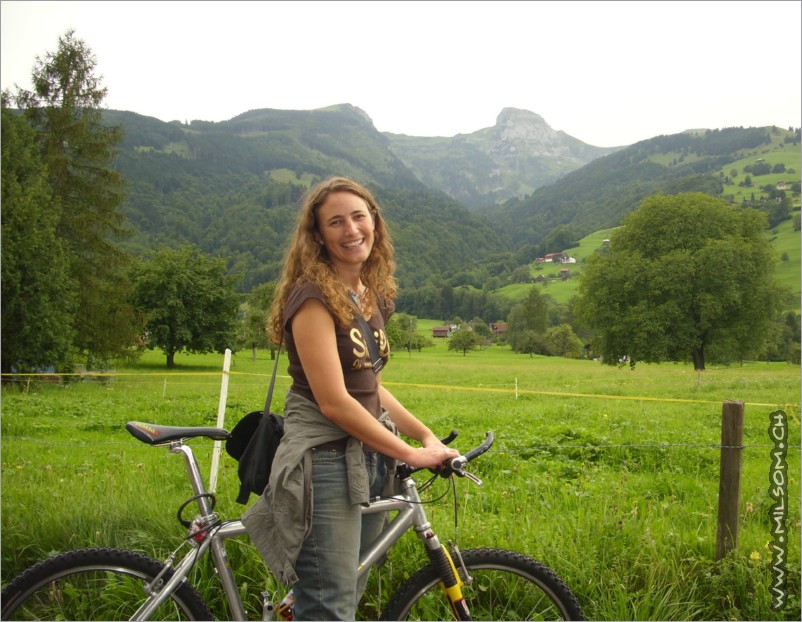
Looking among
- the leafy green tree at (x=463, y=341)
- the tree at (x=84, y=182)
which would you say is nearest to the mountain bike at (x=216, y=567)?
the tree at (x=84, y=182)

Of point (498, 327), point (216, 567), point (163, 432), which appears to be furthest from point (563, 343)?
point (163, 432)

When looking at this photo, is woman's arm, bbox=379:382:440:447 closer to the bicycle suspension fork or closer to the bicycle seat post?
the bicycle suspension fork

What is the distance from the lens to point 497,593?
320 cm

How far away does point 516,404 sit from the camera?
15.7 m

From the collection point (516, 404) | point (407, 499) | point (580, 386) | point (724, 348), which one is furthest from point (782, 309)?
point (407, 499)

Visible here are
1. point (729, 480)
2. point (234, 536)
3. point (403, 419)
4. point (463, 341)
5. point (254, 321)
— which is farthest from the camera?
point (463, 341)

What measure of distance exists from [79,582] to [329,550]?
4.22 ft

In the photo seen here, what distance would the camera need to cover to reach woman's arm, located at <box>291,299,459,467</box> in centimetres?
226

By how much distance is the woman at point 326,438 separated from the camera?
228 cm

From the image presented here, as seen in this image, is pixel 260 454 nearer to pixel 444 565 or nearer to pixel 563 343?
pixel 444 565

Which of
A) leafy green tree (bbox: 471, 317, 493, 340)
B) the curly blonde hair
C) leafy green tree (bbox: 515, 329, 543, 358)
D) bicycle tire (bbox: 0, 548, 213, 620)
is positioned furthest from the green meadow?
leafy green tree (bbox: 471, 317, 493, 340)

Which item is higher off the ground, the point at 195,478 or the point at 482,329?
the point at 195,478

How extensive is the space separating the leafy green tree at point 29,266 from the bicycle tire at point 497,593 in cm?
2207

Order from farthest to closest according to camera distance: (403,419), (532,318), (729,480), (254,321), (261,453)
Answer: (532,318) → (254,321) → (729,480) → (403,419) → (261,453)
